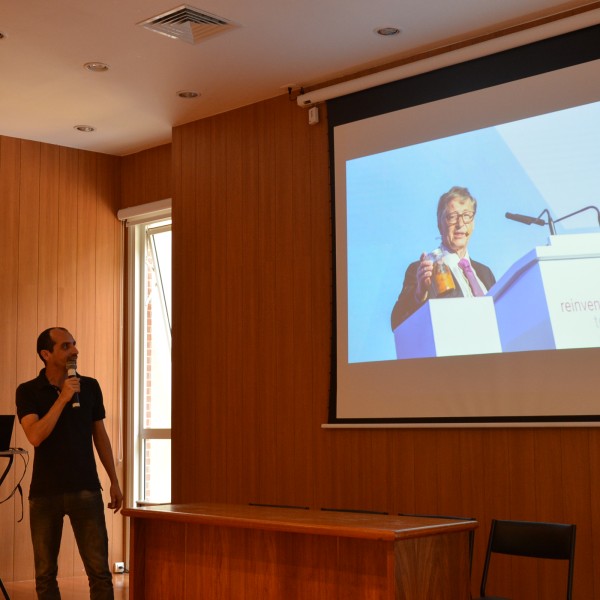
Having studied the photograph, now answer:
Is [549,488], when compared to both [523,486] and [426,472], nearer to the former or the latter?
[523,486]

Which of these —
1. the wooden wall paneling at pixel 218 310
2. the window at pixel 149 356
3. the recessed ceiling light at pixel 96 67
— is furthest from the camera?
the window at pixel 149 356

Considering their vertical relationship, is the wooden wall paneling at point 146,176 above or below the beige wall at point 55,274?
above

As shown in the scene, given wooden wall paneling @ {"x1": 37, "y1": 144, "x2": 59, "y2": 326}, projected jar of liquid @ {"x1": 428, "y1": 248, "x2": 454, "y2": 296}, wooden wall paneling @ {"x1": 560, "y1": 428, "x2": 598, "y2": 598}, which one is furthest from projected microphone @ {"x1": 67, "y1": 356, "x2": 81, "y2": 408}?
wooden wall paneling @ {"x1": 37, "y1": 144, "x2": 59, "y2": 326}

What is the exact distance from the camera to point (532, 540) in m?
4.39

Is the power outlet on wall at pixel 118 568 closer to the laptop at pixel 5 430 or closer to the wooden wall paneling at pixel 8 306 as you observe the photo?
the wooden wall paneling at pixel 8 306

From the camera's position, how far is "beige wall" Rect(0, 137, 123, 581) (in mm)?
7242

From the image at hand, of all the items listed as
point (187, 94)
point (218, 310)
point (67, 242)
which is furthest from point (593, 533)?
point (67, 242)

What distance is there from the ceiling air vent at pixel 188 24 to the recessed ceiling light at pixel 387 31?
33.1 inches

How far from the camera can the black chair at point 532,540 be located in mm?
4254

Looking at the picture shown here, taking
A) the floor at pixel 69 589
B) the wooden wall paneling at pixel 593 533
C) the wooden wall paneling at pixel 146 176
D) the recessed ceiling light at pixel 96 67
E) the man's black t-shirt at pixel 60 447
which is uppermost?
the recessed ceiling light at pixel 96 67

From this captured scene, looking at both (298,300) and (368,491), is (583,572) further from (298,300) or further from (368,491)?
(298,300)

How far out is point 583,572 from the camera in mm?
4777

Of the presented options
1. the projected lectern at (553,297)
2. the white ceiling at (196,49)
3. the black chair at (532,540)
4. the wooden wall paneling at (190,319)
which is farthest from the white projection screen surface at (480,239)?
the wooden wall paneling at (190,319)

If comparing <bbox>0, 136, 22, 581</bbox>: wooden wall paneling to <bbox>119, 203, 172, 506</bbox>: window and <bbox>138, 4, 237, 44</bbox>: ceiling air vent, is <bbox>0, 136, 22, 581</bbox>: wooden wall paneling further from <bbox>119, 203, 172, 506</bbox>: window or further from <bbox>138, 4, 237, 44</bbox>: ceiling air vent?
<bbox>138, 4, 237, 44</bbox>: ceiling air vent
